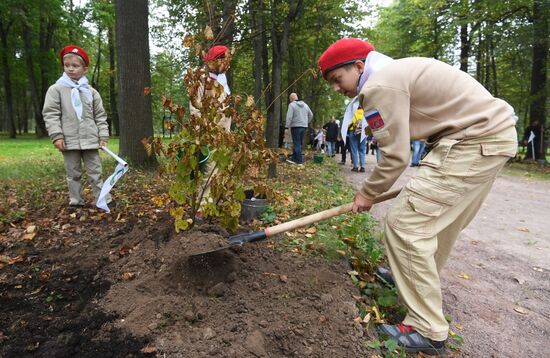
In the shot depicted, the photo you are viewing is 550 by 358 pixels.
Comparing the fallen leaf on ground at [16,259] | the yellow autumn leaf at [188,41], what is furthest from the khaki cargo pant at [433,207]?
the fallen leaf on ground at [16,259]

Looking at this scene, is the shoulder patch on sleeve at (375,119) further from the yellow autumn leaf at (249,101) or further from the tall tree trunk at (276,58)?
the tall tree trunk at (276,58)

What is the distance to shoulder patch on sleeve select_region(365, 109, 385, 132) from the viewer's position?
6.57 feet

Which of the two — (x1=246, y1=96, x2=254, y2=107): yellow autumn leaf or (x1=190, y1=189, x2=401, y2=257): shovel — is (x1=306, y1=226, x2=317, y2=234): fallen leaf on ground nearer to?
(x1=190, y1=189, x2=401, y2=257): shovel

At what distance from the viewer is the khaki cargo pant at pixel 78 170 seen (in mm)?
4113

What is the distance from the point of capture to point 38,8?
16.2m

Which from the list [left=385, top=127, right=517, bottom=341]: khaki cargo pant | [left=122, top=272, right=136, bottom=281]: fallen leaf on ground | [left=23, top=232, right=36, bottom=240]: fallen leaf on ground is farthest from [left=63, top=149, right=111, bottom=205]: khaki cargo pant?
[left=385, top=127, right=517, bottom=341]: khaki cargo pant

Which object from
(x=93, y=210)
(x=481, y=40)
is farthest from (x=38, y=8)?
(x=481, y=40)

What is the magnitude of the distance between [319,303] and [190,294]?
2.96 feet

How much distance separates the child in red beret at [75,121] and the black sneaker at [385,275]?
322cm

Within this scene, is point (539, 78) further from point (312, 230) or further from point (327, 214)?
point (327, 214)

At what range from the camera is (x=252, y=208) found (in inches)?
153

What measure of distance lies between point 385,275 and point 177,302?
1.72 meters

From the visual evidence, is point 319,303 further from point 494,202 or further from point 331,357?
point 494,202

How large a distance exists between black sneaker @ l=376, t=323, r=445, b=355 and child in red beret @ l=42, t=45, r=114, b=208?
139 inches
